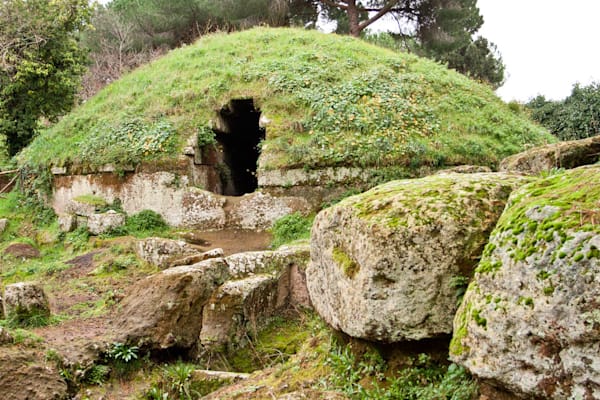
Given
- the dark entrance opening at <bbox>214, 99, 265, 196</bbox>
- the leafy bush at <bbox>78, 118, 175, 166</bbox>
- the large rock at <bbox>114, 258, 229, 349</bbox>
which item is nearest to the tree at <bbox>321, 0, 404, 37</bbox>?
the dark entrance opening at <bbox>214, 99, 265, 196</bbox>

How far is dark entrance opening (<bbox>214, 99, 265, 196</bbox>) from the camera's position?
14.2 meters

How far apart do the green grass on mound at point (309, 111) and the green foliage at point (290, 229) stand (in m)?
1.26

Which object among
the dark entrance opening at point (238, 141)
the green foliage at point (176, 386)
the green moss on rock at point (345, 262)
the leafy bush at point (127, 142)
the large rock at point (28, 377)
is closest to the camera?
the green moss on rock at point (345, 262)

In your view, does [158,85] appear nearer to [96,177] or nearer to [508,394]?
[96,177]

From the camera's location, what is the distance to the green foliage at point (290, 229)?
10.7 metres

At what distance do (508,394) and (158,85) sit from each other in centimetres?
1455

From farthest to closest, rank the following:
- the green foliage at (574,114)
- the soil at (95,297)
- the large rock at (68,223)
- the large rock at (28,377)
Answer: the green foliage at (574,114) → the large rock at (68,223) → the soil at (95,297) → the large rock at (28,377)

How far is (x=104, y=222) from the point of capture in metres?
11.9

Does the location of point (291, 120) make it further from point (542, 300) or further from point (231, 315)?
point (542, 300)

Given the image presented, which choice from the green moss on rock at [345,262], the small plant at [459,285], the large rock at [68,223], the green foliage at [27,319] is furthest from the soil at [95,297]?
the small plant at [459,285]

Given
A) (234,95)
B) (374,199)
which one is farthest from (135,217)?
(374,199)

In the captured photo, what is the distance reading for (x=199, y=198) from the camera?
39.9 feet

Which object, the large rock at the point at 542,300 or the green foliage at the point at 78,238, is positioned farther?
the green foliage at the point at 78,238

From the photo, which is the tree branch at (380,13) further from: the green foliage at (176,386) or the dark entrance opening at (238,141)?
the green foliage at (176,386)
